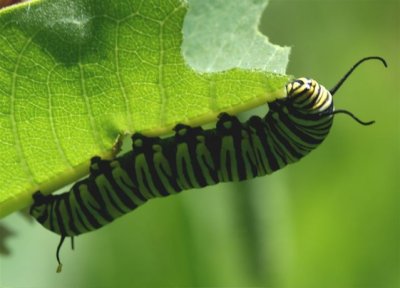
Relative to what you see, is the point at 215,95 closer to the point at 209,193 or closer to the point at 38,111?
the point at 38,111

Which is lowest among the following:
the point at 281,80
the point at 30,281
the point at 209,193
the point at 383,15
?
the point at 30,281

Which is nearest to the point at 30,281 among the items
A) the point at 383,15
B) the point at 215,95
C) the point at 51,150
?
the point at 51,150

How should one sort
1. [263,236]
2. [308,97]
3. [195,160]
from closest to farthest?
[308,97] < [195,160] < [263,236]

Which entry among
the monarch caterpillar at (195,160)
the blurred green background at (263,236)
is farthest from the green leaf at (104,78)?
the blurred green background at (263,236)

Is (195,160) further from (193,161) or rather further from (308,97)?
(308,97)

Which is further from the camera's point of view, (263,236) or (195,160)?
(263,236)

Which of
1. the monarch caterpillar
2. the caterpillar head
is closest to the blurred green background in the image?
the monarch caterpillar

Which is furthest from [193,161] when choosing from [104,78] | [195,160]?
[104,78]

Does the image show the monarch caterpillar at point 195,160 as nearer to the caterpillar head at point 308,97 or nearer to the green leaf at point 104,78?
the caterpillar head at point 308,97
